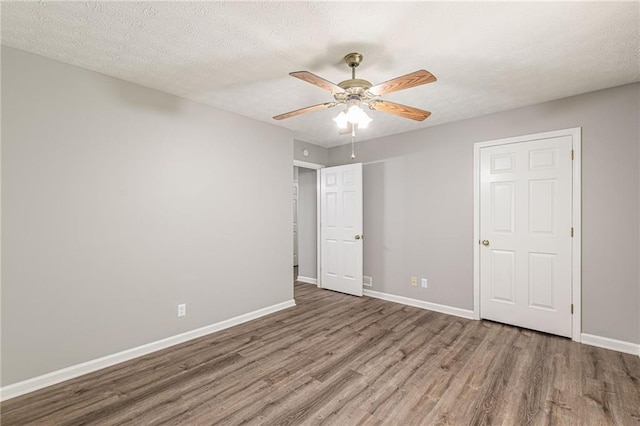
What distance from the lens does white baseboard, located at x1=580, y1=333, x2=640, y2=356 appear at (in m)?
2.73

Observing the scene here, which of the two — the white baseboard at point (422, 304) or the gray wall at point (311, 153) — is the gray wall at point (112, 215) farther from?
the white baseboard at point (422, 304)

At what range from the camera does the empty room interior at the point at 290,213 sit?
1.96 metres

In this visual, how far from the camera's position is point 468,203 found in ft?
12.3

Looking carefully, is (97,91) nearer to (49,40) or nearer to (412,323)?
(49,40)

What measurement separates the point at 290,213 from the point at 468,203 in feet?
7.86

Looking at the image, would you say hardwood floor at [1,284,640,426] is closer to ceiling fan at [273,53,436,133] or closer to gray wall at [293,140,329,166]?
ceiling fan at [273,53,436,133]

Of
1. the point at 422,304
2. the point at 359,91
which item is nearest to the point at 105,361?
the point at 359,91

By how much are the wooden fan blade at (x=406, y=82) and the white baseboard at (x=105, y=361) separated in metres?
2.95

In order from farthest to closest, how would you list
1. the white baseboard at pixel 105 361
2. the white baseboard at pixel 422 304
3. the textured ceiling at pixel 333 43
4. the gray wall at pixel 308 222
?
the gray wall at pixel 308 222
the white baseboard at pixel 422 304
the white baseboard at pixel 105 361
the textured ceiling at pixel 333 43

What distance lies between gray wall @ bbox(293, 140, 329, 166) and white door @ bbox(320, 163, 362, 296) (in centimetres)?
25

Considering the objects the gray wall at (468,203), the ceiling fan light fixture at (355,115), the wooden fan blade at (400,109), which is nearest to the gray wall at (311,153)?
the gray wall at (468,203)

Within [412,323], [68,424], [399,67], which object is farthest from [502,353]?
[68,424]

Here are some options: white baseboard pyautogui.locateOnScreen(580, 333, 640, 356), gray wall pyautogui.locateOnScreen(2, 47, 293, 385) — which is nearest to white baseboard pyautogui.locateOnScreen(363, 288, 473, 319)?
white baseboard pyautogui.locateOnScreen(580, 333, 640, 356)

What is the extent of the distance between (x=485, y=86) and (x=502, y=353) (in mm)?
2567
